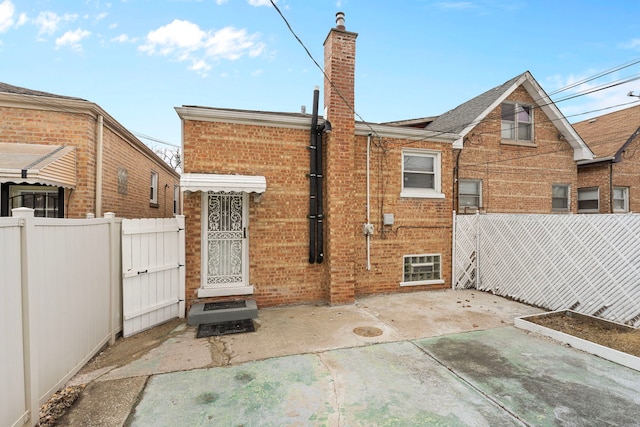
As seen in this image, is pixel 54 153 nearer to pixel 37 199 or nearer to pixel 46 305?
pixel 37 199

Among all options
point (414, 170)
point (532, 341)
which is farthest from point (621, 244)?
point (414, 170)

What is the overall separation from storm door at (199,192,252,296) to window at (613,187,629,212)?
15162 millimetres

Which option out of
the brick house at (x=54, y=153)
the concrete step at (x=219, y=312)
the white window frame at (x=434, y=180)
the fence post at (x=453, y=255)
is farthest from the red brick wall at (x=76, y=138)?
the fence post at (x=453, y=255)

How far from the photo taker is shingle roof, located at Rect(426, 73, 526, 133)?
9586 mm

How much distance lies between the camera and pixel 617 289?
5.15 m

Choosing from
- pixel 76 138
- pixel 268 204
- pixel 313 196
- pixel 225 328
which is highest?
pixel 76 138

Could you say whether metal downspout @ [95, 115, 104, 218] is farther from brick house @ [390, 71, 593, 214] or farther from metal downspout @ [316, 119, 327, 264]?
brick house @ [390, 71, 593, 214]

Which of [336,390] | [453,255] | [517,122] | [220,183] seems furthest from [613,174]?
[220,183]

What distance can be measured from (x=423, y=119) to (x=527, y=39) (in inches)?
210

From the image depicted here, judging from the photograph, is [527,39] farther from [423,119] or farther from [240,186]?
[240,186]

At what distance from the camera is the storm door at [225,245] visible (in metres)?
6.19

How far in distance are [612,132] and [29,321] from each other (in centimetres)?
1917

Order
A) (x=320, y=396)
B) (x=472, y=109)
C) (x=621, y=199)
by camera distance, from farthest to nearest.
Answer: (x=621, y=199)
(x=472, y=109)
(x=320, y=396)

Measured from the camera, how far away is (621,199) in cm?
1220
